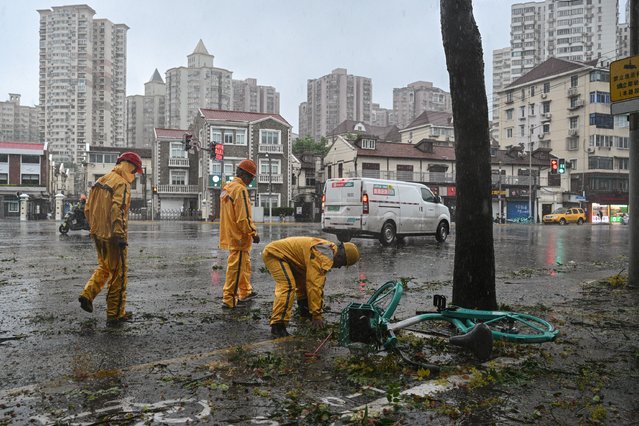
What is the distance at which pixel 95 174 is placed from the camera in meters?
67.6

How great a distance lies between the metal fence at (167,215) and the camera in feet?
187

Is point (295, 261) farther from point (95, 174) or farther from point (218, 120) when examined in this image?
point (95, 174)

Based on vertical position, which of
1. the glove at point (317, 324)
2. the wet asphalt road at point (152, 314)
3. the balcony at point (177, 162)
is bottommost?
the wet asphalt road at point (152, 314)

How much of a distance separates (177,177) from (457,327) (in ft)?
199

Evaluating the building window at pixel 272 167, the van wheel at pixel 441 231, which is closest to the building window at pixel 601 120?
the building window at pixel 272 167

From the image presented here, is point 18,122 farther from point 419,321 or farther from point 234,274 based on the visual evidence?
point 419,321

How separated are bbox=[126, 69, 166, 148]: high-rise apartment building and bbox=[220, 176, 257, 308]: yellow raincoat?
5941 inches

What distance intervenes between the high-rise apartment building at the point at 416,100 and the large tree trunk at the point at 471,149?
135m

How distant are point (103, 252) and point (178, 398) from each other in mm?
2777

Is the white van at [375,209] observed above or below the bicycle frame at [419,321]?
above

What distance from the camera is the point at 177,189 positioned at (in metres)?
60.6

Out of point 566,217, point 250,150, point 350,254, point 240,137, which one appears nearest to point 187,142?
point 250,150

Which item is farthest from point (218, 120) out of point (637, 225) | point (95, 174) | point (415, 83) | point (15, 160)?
point (415, 83)

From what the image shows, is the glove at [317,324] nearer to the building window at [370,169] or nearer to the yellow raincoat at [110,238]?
the yellow raincoat at [110,238]
